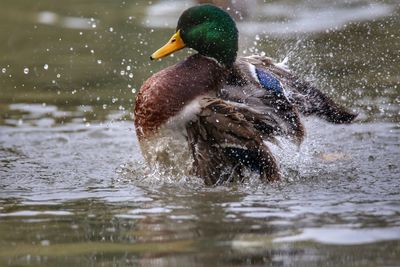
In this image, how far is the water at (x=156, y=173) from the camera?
14.3 feet

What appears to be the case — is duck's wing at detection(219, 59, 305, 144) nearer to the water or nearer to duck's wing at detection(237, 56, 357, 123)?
duck's wing at detection(237, 56, 357, 123)

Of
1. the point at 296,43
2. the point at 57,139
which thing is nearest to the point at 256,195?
the point at 57,139

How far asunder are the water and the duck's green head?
0.71 metres

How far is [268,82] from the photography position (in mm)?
5973

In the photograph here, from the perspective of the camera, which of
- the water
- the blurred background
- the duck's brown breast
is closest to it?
the water

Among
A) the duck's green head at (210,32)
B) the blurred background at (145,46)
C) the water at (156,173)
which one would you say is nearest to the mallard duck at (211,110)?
the duck's green head at (210,32)

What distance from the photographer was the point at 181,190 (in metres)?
5.58

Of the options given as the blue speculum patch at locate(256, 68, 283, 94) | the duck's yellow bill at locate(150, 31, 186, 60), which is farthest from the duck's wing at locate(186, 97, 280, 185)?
the duck's yellow bill at locate(150, 31, 186, 60)

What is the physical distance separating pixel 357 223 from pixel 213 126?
3.96 feet

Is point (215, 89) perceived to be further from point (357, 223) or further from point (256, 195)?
point (357, 223)

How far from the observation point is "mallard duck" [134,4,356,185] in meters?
5.61

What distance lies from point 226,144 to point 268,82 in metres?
0.54

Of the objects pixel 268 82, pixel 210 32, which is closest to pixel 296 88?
pixel 268 82

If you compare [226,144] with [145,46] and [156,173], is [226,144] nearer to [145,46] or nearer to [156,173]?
[156,173]
